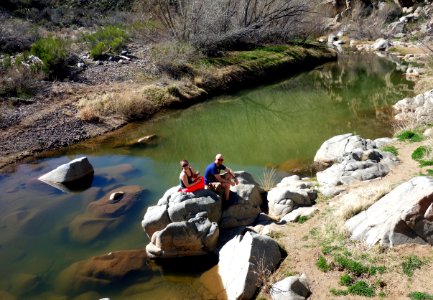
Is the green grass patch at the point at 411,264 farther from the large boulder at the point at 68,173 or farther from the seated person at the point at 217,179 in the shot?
the large boulder at the point at 68,173

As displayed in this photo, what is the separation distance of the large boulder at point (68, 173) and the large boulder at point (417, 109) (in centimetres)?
1316

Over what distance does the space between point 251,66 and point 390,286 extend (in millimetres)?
25832

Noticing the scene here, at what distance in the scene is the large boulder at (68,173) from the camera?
14.7 metres

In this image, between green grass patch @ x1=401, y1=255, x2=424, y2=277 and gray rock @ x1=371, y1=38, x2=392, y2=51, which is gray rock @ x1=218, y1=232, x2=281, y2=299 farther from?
gray rock @ x1=371, y1=38, x2=392, y2=51

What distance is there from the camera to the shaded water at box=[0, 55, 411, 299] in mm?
10166

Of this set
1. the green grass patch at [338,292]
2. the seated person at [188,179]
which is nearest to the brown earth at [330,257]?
the green grass patch at [338,292]

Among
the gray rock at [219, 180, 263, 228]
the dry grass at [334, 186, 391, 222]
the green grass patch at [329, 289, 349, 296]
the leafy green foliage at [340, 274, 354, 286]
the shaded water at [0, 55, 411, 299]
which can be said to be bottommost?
the shaded water at [0, 55, 411, 299]

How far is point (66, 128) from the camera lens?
1948 centimetres

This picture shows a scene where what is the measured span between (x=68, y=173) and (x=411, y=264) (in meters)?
11.2

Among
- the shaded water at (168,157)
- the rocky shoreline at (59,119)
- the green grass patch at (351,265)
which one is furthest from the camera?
the rocky shoreline at (59,119)

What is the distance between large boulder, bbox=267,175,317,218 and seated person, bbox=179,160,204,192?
7.02ft

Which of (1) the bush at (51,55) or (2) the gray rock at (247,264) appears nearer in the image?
(2) the gray rock at (247,264)

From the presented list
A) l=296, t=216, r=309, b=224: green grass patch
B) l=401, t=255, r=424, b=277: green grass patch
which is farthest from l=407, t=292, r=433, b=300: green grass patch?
l=296, t=216, r=309, b=224: green grass patch

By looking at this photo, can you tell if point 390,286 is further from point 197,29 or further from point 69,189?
point 197,29
